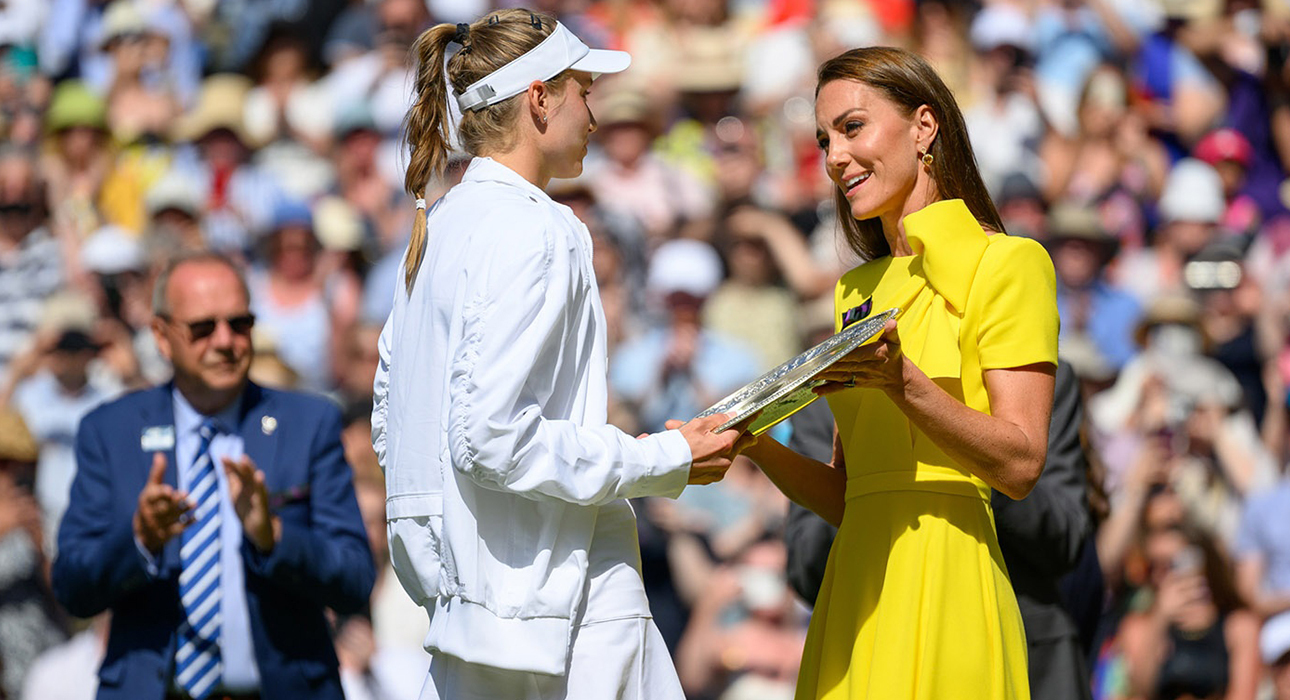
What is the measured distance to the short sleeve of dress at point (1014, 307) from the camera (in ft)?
10.3

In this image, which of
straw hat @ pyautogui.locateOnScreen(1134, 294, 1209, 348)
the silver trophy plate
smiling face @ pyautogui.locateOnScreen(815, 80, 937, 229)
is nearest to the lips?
smiling face @ pyautogui.locateOnScreen(815, 80, 937, 229)

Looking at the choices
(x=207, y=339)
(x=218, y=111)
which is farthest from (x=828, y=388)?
(x=218, y=111)

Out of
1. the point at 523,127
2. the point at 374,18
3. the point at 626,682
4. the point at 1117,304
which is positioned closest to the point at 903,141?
the point at 523,127

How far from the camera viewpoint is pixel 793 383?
2.94 meters

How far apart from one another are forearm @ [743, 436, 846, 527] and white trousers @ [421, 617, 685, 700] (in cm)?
58

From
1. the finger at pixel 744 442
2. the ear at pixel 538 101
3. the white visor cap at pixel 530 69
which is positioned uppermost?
the white visor cap at pixel 530 69

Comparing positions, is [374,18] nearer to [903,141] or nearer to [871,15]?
[871,15]

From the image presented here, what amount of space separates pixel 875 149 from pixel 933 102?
0.53 ft

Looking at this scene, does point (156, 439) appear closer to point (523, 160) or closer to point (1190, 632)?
point (523, 160)

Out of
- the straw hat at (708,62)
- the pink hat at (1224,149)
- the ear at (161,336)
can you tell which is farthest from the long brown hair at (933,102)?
the straw hat at (708,62)

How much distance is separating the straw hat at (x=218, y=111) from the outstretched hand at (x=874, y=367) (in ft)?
25.6

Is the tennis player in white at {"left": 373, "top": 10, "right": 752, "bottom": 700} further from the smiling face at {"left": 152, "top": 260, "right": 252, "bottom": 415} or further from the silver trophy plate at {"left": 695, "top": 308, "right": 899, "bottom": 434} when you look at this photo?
the smiling face at {"left": 152, "top": 260, "right": 252, "bottom": 415}

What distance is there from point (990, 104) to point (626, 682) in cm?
682

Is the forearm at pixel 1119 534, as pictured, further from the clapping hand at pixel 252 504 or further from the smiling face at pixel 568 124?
the smiling face at pixel 568 124
